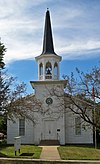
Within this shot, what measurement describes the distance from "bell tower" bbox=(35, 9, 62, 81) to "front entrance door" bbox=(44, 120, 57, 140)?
5322 mm

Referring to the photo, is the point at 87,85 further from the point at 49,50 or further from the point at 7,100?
the point at 49,50

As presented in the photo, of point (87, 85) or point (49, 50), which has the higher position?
point (49, 50)

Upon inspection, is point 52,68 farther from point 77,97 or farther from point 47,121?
point 77,97

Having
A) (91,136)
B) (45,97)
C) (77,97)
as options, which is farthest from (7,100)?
(91,136)

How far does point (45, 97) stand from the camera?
36.0m

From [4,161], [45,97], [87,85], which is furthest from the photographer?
[45,97]

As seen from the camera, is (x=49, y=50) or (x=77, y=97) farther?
(x=49, y=50)

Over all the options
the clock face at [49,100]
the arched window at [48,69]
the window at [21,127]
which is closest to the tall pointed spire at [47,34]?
the arched window at [48,69]

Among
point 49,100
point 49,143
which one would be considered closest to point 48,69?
point 49,100

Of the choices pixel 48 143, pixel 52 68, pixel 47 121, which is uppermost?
pixel 52 68

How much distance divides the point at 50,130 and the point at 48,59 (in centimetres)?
863

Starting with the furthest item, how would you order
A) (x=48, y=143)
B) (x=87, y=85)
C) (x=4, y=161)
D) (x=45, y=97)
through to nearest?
(x=45, y=97) → (x=48, y=143) → (x=87, y=85) → (x=4, y=161)

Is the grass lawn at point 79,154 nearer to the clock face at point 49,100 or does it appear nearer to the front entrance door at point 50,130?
the front entrance door at point 50,130

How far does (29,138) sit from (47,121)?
3.18 m
